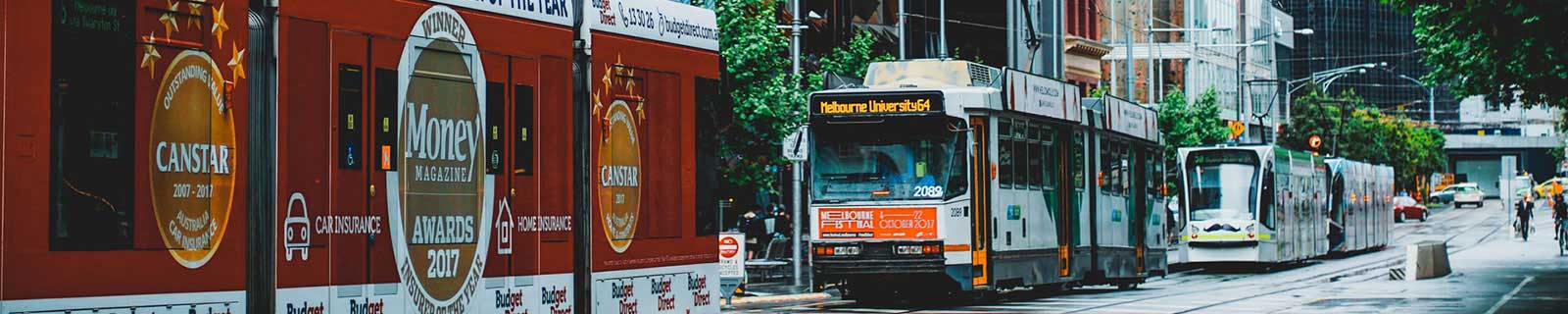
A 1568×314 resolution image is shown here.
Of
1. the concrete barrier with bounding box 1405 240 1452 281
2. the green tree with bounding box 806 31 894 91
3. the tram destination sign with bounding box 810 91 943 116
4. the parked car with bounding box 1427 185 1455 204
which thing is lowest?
the concrete barrier with bounding box 1405 240 1452 281

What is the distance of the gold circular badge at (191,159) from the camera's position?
8.03 meters

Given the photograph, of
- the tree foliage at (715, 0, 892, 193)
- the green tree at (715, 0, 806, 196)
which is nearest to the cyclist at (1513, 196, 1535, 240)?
the tree foliage at (715, 0, 892, 193)

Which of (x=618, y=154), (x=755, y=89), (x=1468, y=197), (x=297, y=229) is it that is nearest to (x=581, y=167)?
(x=618, y=154)

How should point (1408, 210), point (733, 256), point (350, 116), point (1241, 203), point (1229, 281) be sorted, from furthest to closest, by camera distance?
point (1408, 210), point (1241, 203), point (1229, 281), point (733, 256), point (350, 116)

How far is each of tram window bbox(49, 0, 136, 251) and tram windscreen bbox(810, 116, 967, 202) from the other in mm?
14515


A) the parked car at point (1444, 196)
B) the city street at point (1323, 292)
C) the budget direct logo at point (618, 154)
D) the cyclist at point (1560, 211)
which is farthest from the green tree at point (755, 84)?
the parked car at point (1444, 196)

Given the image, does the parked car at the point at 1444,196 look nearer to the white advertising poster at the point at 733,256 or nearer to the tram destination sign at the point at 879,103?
the white advertising poster at the point at 733,256

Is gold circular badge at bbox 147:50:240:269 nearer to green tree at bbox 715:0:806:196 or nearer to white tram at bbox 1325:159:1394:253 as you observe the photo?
green tree at bbox 715:0:806:196

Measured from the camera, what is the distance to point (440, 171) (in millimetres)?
9977

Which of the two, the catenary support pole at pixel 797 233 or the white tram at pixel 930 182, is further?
the catenary support pole at pixel 797 233

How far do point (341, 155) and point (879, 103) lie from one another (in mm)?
13112

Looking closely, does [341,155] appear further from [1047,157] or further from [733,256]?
[1047,157]

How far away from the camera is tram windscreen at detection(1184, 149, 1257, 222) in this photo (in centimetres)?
3675

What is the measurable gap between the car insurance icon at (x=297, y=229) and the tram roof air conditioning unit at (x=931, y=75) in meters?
14.1
